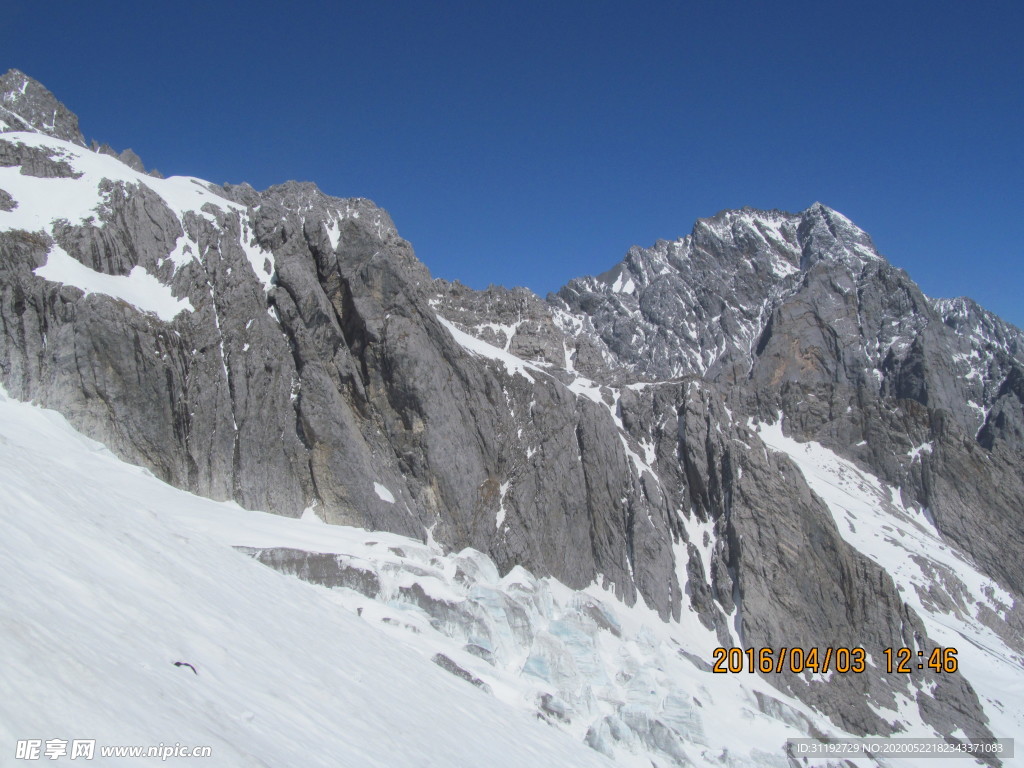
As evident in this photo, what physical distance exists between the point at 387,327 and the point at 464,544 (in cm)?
1753

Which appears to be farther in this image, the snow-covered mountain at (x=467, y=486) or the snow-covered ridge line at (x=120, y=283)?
the snow-covered ridge line at (x=120, y=283)

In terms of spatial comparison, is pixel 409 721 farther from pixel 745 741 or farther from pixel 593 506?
pixel 593 506

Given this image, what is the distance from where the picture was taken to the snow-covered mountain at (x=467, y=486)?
89.8 ft

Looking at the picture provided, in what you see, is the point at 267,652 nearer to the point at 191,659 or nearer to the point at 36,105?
the point at 191,659

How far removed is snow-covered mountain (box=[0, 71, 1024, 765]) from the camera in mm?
27375

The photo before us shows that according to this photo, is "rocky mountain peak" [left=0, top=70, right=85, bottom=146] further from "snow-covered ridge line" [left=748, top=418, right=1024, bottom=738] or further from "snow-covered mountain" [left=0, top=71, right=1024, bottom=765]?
"snow-covered ridge line" [left=748, top=418, right=1024, bottom=738]
